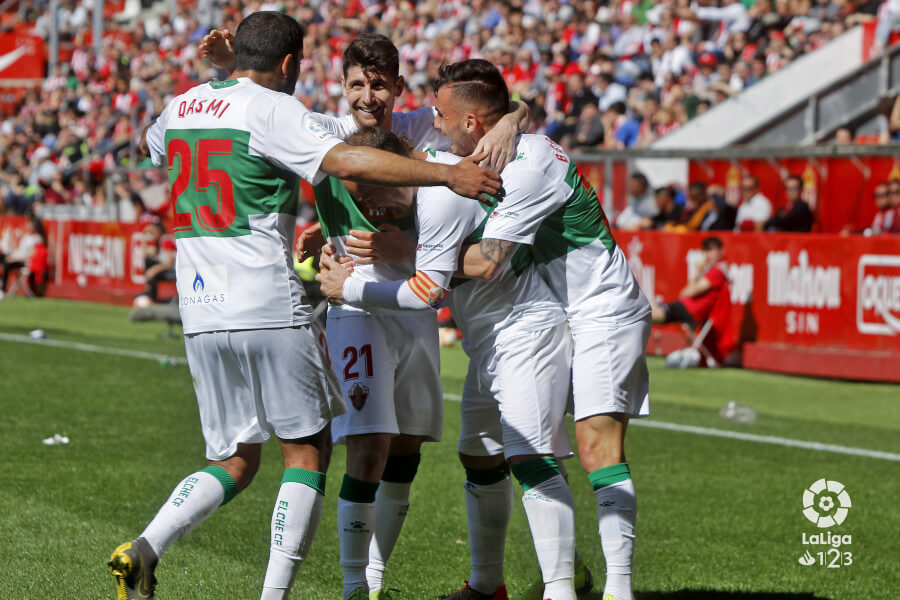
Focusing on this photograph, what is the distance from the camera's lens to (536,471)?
4824 millimetres

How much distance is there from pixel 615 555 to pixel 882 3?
52.5 feet

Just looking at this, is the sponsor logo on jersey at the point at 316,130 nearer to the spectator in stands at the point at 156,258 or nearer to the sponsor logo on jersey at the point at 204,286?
the sponsor logo on jersey at the point at 204,286

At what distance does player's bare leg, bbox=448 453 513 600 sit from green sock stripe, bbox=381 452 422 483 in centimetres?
23

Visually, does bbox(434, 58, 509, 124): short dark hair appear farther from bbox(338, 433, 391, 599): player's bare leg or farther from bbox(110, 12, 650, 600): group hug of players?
bbox(338, 433, 391, 599): player's bare leg

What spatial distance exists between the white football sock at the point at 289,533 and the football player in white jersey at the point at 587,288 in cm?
108

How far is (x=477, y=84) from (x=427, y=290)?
0.89 metres

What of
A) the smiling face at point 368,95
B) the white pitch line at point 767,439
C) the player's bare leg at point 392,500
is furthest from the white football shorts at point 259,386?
the white pitch line at point 767,439

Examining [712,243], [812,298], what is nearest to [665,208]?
[712,243]

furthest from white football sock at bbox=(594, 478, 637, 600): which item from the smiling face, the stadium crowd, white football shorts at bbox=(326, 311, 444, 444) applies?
the stadium crowd

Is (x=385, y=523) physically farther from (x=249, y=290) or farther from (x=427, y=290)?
(x=249, y=290)

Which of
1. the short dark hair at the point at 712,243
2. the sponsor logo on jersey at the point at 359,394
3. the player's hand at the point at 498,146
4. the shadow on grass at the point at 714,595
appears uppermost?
the player's hand at the point at 498,146

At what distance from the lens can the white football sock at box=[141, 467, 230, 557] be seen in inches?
172

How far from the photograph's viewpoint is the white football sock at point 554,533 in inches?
186

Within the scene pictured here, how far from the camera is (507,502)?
530 centimetres
